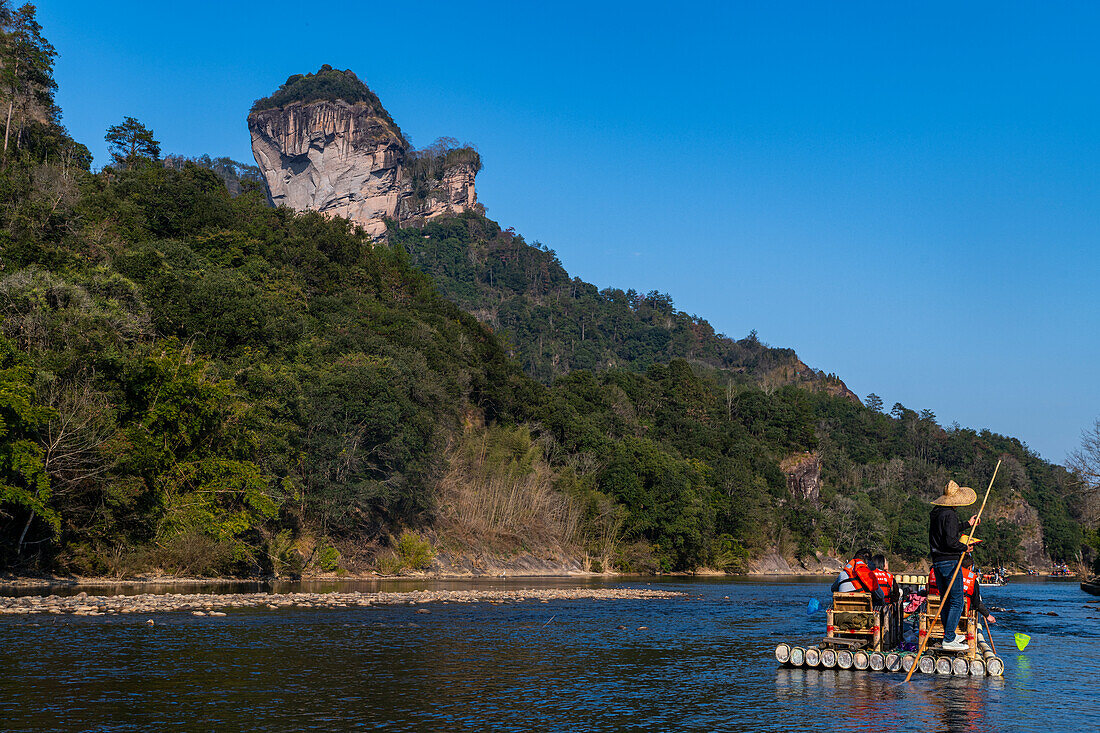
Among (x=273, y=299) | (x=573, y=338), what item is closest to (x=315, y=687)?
(x=273, y=299)

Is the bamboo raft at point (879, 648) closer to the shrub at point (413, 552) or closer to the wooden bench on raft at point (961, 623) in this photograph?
the wooden bench on raft at point (961, 623)

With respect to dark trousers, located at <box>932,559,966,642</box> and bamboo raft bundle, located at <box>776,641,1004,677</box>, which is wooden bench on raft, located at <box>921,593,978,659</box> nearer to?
dark trousers, located at <box>932,559,966,642</box>

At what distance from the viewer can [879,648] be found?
1809 centimetres

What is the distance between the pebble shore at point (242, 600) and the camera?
2634 cm

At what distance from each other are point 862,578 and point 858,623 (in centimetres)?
93

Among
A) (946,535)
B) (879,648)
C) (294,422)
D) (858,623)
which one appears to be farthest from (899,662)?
(294,422)

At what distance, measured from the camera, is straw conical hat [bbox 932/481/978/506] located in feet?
56.9

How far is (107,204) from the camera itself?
198ft

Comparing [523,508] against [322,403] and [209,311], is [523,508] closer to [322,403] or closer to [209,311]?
[322,403]

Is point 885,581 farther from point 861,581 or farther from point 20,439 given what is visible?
point 20,439

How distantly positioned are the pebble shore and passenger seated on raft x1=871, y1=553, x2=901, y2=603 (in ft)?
59.0

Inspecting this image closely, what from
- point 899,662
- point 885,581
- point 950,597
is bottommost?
point 899,662

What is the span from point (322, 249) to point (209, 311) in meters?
35.9

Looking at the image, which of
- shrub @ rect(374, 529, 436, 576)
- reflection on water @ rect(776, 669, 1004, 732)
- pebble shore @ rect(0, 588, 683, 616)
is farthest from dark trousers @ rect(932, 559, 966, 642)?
shrub @ rect(374, 529, 436, 576)
